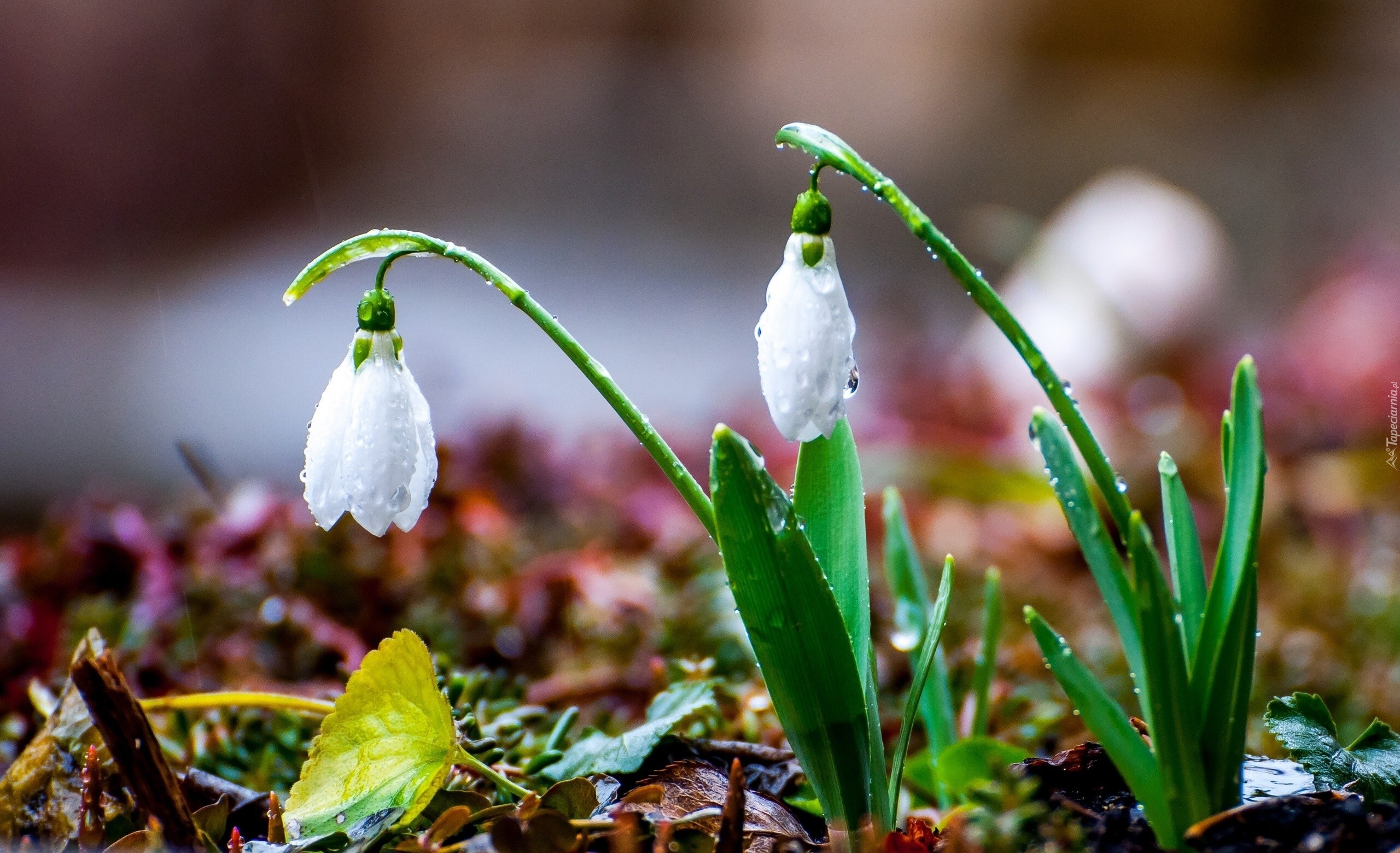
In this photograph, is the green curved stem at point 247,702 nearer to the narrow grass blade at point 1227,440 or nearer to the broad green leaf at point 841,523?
the broad green leaf at point 841,523

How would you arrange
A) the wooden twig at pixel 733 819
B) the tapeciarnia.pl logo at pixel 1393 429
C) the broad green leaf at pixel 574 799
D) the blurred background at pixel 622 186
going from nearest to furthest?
the wooden twig at pixel 733 819, the broad green leaf at pixel 574 799, the tapeciarnia.pl logo at pixel 1393 429, the blurred background at pixel 622 186

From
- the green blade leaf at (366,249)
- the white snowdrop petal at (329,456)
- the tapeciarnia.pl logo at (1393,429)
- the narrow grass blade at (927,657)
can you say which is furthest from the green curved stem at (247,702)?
the tapeciarnia.pl logo at (1393,429)

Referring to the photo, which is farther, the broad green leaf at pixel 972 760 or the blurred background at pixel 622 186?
the blurred background at pixel 622 186

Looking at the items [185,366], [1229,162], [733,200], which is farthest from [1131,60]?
[185,366]

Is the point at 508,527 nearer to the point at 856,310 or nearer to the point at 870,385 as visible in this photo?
the point at 870,385

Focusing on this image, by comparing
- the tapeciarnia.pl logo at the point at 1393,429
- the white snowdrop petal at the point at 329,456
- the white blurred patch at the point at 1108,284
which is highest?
the white blurred patch at the point at 1108,284

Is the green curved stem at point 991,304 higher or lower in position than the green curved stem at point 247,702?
higher

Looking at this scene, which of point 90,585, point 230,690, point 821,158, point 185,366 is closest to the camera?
point 821,158
